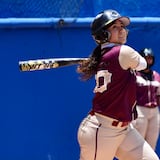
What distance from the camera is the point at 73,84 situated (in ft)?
18.4

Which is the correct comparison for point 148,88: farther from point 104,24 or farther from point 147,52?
point 104,24

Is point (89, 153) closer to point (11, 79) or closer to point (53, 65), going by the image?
point (53, 65)

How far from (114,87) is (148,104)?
1930mm

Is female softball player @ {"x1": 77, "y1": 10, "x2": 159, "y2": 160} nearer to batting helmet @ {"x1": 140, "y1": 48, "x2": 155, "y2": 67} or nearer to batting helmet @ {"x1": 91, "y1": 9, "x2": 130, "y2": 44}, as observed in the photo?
batting helmet @ {"x1": 91, "y1": 9, "x2": 130, "y2": 44}

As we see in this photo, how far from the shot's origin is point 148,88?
589cm

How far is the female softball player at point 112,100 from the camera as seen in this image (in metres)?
4.01

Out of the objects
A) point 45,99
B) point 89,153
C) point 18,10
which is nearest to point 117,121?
point 89,153

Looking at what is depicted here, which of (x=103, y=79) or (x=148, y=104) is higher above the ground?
(x=103, y=79)

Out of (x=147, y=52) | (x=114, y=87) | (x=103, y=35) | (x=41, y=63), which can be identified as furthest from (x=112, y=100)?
(x=147, y=52)

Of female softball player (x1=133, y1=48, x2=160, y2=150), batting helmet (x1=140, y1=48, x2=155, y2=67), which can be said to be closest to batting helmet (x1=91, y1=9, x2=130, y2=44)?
batting helmet (x1=140, y1=48, x2=155, y2=67)

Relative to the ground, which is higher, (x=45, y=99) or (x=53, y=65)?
(x=53, y=65)

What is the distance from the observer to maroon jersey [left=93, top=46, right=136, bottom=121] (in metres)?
4.01

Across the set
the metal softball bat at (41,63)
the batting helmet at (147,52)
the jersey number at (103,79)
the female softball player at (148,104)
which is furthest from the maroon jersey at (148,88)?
the jersey number at (103,79)

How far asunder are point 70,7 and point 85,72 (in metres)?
1.63
